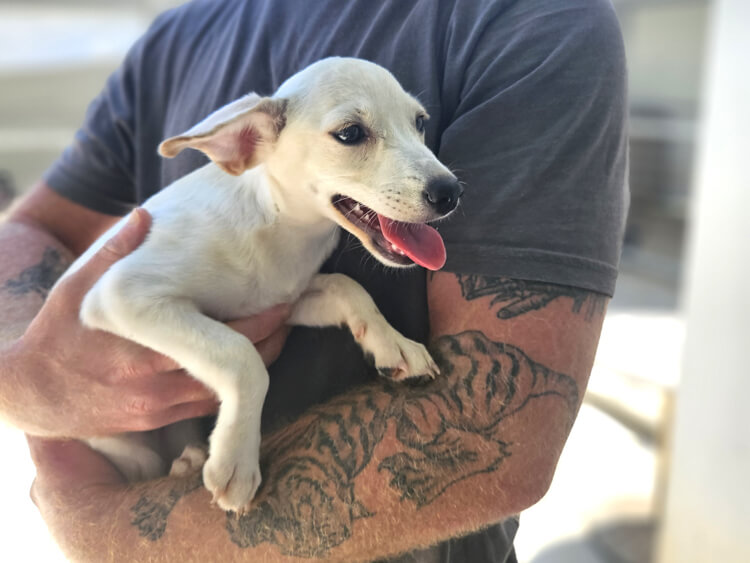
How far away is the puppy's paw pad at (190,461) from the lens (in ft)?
3.15

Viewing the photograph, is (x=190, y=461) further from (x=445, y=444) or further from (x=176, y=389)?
(x=445, y=444)

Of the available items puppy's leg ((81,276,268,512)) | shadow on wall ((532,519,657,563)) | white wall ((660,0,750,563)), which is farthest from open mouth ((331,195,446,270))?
shadow on wall ((532,519,657,563))

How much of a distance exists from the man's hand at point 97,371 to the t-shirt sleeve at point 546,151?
1.09 ft

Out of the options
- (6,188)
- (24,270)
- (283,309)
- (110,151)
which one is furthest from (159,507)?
(6,188)

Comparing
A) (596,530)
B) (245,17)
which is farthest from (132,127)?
(596,530)

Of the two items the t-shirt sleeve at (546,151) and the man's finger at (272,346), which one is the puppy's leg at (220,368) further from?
the t-shirt sleeve at (546,151)

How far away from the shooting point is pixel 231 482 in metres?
0.84

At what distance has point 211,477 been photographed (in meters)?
0.85

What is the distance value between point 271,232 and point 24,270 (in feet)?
1.86

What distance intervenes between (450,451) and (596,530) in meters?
1.93

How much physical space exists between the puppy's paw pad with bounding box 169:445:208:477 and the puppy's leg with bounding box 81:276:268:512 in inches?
4.5

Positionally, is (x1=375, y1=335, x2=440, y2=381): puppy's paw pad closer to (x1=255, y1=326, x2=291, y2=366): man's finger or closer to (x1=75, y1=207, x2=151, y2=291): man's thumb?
(x1=255, y1=326, x2=291, y2=366): man's finger

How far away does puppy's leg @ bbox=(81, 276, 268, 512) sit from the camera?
84 cm

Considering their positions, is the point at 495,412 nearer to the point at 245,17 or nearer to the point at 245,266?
the point at 245,266
